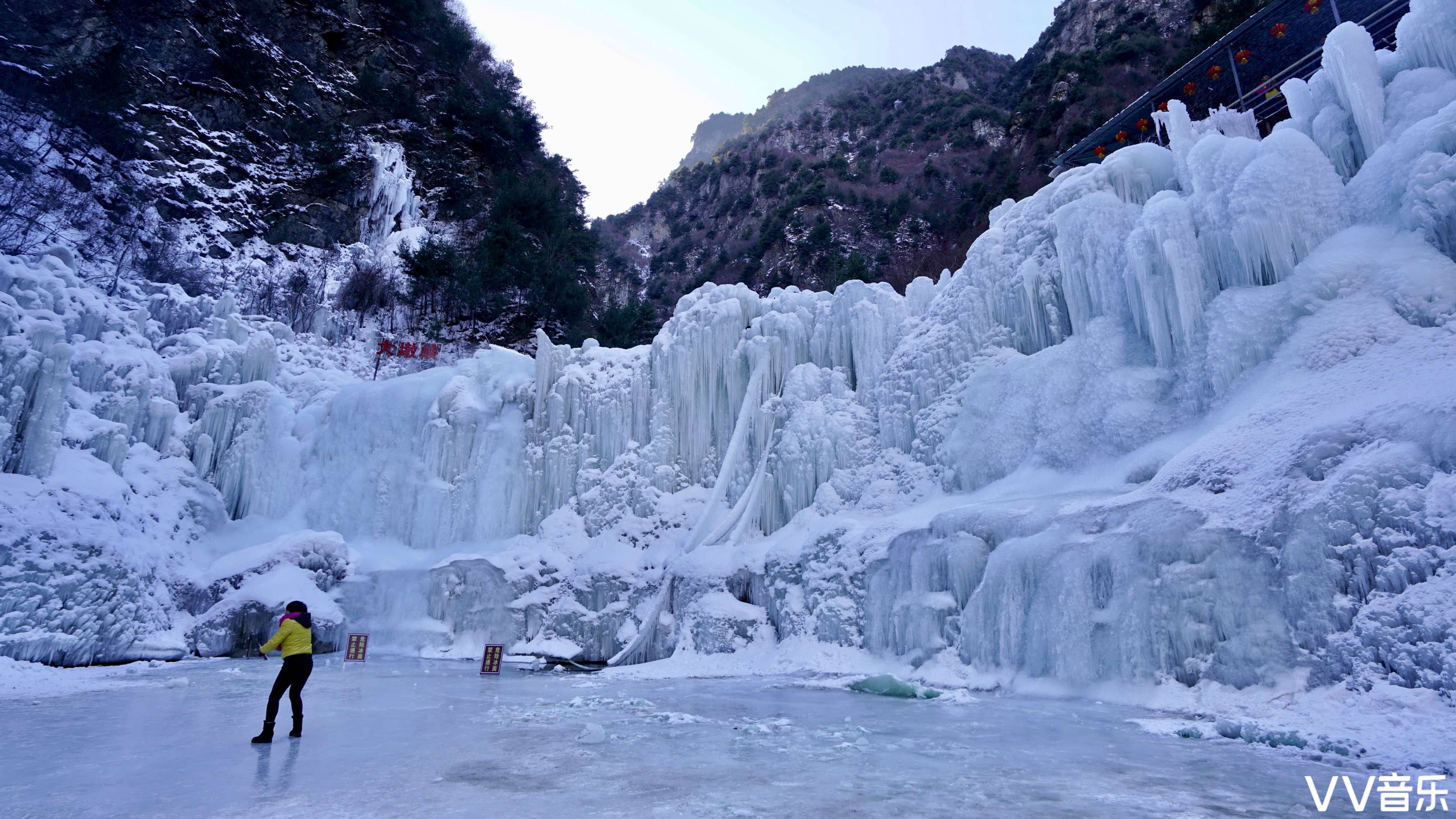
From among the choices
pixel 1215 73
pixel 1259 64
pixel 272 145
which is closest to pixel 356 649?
pixel 272 145

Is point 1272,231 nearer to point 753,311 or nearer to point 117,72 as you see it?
point 753,311

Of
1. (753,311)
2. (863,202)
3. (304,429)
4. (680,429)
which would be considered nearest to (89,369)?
(304,429)

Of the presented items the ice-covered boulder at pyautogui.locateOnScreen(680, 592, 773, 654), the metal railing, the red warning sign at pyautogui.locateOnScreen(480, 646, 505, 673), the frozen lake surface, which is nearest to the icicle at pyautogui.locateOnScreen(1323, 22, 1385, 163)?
the metal railing

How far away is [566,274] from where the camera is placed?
3117cm

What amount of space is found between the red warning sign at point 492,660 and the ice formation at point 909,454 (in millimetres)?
2594

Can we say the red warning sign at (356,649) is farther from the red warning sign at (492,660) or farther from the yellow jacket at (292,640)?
the yellow jacket at (292,640)

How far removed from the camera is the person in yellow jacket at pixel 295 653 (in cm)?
577

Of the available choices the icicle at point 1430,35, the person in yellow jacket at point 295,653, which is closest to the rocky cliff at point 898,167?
the icicle at point 1430,35

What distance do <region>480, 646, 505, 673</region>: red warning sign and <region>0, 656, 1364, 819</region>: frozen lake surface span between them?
3681mm

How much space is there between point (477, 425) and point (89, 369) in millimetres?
7484

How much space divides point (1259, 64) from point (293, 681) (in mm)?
27236

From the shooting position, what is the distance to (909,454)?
A: 1349 cm

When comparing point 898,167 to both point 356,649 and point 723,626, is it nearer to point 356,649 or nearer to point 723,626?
point 723,626

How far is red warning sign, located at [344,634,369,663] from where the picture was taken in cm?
1322
